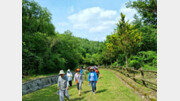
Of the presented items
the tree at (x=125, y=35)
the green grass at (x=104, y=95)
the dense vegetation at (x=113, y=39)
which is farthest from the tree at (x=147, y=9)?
the green grass at (x=104, y=95)

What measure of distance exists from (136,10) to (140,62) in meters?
11.0

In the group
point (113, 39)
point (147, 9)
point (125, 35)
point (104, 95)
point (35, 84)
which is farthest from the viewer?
point (147, 9)

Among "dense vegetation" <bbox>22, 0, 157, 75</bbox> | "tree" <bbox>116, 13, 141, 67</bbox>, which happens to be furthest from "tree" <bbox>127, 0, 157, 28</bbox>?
"tree" <bbox>116, 13, 141, 67</bbox>

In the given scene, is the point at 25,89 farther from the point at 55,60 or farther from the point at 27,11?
the point at 55,60

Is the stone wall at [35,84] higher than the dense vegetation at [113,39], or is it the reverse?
the dense vegetation at [113,39]

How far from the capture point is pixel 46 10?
27.6 metres

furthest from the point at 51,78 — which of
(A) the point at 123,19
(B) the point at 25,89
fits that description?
(A) the point at 123,19

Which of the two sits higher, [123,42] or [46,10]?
[46,10]

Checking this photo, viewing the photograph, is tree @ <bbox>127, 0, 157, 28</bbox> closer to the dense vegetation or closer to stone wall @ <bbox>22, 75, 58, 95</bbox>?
the dense vegetation

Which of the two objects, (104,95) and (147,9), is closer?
(104,95)

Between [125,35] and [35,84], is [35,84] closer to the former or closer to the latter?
[35,84]

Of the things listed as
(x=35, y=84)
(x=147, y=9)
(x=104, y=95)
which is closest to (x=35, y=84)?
(x=35, y=84)

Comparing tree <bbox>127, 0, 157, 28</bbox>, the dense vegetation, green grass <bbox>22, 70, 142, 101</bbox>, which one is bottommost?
green grass <bbox>22, 70, 142, 101</bbox>

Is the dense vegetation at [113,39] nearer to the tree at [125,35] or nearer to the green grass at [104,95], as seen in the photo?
the tree at [125,35]
